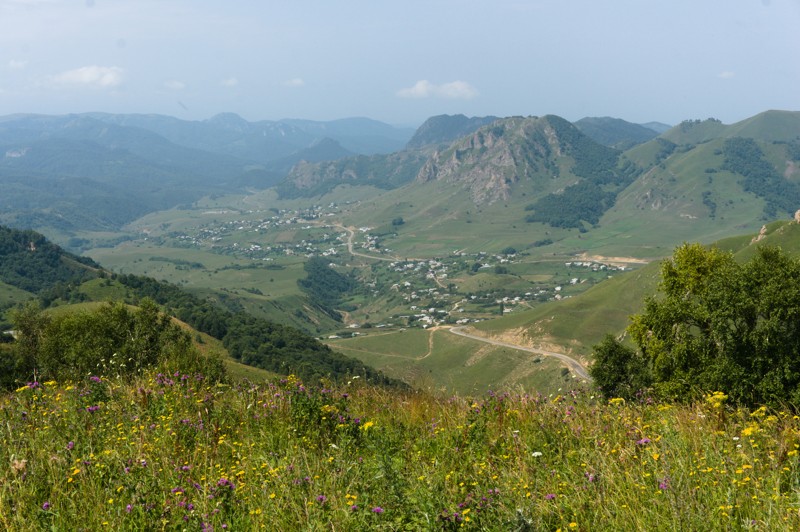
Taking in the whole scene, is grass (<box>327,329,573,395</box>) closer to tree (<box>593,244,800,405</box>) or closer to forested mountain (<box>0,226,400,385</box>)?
forested mountain (<box>0,226,400,385</box>)

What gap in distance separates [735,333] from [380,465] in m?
29.7

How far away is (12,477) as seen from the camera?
7.25 m

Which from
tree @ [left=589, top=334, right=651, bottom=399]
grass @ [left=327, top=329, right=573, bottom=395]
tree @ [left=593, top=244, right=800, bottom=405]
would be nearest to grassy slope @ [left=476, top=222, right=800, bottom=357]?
grass @ [left=327, top=329, right=573, bottom=395]

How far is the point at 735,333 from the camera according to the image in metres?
29.5

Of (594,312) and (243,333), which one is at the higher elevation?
(594,312)

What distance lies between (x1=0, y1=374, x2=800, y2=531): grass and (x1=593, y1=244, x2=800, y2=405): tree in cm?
1870

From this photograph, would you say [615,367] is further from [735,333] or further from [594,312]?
[594,312]

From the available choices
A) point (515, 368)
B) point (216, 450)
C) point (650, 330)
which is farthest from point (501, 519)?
point (515, 368)

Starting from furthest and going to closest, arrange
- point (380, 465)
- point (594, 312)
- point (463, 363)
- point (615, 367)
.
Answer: point (594, 312)
point (463, 363)
point (615, 367)
point (380, 465)

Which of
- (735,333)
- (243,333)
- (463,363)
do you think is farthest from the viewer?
(463,363)

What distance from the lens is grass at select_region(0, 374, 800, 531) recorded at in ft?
19.6

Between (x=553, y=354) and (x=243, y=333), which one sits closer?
(x=243, y=333)

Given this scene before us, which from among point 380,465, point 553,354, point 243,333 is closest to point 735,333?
point 380,465

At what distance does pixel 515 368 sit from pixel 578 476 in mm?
146123
